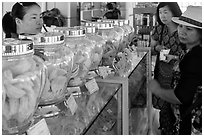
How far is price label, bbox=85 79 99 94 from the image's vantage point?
4.98 feet

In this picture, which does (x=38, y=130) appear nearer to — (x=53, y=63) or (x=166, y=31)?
(x=53, y=63)

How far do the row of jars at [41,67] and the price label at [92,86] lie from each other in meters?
0.04

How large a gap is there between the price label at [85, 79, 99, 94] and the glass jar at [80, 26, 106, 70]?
0.36 ft

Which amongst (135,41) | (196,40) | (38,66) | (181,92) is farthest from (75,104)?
(135,41)

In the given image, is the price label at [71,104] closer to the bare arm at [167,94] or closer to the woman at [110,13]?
the bare arm at [167,94]

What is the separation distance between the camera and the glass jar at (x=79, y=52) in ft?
4.76

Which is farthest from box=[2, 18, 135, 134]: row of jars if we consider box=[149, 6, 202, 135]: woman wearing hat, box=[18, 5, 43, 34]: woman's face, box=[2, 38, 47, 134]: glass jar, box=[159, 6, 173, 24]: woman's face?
box=[159, 6, 173, 24]: woman's face

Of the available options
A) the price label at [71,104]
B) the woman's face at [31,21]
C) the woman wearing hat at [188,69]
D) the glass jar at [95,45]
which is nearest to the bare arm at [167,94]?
the woman wearing hat at [188,69]

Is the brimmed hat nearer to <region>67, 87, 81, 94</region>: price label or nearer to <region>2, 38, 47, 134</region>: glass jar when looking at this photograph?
<region>67, 87, 81, 94</region>: price label

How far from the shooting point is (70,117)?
1.21 meters

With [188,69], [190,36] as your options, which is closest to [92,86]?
[188,69]

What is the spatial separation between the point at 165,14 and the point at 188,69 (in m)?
1.76

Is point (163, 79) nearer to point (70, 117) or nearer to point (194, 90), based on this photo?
point (194, 90)

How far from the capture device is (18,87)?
3.08 feet
